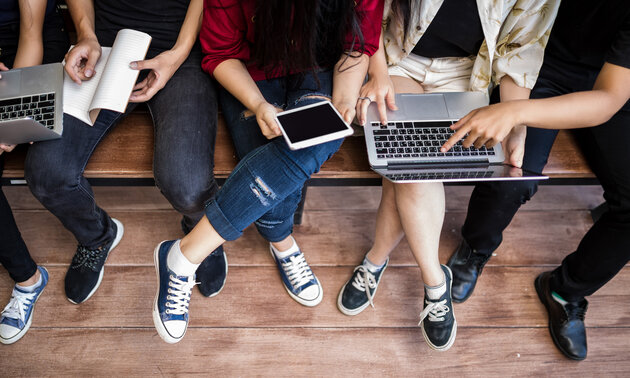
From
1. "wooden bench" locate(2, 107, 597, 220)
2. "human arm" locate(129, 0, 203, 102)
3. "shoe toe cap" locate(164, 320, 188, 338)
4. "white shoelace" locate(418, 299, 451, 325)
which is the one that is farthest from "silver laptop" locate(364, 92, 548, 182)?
"shoe toe cap" locate(164, 320, 188, 338)

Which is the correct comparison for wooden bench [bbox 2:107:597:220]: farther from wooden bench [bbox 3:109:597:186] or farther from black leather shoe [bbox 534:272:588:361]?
black leather shoe [bbox 534:272:588:361]

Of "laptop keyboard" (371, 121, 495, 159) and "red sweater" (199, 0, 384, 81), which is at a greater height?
"red sweater" (199, 0, 384, 81)

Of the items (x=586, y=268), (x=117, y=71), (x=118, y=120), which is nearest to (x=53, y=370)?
(x=118, y=120)

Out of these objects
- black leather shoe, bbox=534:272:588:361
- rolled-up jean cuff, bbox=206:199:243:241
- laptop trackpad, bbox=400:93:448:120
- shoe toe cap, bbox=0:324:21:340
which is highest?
laptop trackpad, bbox=400:93:448:120

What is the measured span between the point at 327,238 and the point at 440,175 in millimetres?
608

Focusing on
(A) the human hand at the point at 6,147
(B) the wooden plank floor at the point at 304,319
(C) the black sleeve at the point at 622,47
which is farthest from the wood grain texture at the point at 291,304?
(C) the black sleeve at the point at 622,47

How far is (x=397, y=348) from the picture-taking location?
52.1 inches

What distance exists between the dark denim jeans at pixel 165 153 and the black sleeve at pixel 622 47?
101 cm

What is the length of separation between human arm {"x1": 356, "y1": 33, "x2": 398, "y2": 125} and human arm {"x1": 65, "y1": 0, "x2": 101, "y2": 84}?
28.1 inches

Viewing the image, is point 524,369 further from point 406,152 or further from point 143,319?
point 143,319

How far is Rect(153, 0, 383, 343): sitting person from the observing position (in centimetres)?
103

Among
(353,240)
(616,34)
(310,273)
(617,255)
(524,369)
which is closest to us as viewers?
(616,34)

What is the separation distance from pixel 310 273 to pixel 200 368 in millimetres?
428

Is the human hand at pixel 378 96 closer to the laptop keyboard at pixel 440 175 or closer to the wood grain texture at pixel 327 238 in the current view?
the laptop keyboard at pixel 440 175
